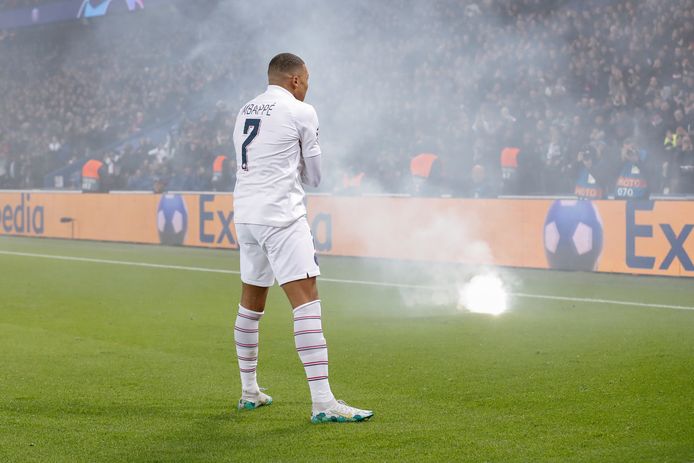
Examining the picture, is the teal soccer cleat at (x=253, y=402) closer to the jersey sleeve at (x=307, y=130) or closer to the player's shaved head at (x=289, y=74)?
the jersey sleeve at (x=307, y=130)

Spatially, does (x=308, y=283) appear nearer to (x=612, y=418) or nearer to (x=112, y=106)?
(x=612, y=418)

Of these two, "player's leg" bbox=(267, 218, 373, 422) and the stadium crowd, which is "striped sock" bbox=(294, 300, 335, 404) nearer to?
"player's leg" bbox=(267, 218, 373, 422)

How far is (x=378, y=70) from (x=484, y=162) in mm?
5546

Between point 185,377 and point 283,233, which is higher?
point 283,233

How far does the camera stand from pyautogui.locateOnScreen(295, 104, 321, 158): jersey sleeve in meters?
5.38

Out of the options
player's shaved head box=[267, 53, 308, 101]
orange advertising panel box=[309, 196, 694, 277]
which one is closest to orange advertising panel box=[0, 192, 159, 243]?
orange advertising panel box=[309, 196, 694, 277]

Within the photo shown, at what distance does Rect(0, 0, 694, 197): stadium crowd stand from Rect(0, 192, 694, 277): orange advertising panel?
29.7 inches

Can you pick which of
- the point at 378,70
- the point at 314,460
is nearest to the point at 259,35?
the point at 378,70

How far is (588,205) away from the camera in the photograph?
561 inches

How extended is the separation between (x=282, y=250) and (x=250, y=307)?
505 millimetres

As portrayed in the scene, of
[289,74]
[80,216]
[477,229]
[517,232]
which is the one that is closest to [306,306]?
[289,74]

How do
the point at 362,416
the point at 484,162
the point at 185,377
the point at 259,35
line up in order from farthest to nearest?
the point at 259,35
the point at 484,162
the point at 185,377
the point at 362,416

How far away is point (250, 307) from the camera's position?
18.7 ft

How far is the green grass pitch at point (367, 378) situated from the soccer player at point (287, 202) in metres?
0.33
